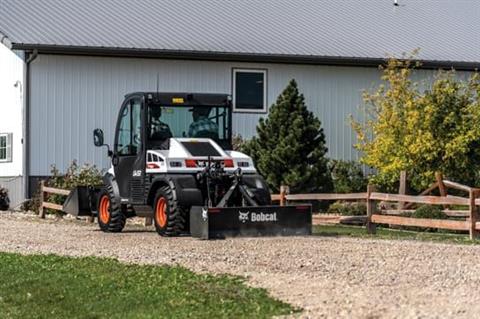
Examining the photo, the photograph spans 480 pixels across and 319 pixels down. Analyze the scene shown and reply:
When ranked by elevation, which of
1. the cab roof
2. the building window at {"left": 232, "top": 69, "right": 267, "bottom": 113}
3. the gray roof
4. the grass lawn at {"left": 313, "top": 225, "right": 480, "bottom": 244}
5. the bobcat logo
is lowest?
the grass lawn at {"left": 313, "top": 225, "right": 480, "bottom": 244}

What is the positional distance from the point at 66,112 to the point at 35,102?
3.06ft

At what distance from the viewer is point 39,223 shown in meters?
25.1

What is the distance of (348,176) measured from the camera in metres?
32.6

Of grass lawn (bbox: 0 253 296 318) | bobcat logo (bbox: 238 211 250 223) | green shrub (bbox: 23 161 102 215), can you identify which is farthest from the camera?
green shrub (bbox: 23 161 102 215)

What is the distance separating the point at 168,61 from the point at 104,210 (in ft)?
37.3

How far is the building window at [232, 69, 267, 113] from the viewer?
3266 centimetres

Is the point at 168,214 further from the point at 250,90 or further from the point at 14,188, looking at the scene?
the point at 250,90

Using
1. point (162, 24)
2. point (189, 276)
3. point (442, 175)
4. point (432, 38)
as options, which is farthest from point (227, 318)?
point (432, 38)

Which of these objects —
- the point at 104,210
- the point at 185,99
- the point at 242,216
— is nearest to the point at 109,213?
the point at 104,210

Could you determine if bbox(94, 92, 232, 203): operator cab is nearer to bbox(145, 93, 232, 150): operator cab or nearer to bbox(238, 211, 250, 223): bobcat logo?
bbox(145, 93, 232, 150): operator cab

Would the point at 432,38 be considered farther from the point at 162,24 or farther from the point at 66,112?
the point at 66,112

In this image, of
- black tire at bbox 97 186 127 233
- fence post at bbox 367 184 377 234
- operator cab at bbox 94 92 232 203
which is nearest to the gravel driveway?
black tire at bbox 97 186 127 233

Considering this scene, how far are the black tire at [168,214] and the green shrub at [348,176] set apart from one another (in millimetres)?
13047

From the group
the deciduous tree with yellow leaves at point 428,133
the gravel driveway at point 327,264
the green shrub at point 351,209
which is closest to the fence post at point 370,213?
the gravel driveway at point 327,264
